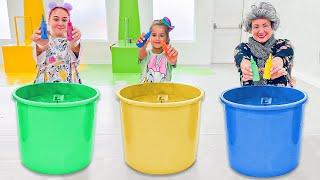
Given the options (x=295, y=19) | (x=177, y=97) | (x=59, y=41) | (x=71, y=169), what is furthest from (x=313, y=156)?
(x=295, y=19)

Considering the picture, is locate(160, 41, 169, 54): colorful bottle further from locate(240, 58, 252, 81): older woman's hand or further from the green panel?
the green panel

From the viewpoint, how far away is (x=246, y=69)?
133cm

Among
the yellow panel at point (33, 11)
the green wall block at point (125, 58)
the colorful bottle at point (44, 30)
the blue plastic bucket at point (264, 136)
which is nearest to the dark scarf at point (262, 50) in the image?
the blue plastic bucket at point (264, 136)

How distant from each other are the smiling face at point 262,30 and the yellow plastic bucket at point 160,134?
1.48 ft

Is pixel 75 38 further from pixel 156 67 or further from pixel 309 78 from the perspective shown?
pixel 309 78

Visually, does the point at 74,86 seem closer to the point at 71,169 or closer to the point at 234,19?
the point at 71,169

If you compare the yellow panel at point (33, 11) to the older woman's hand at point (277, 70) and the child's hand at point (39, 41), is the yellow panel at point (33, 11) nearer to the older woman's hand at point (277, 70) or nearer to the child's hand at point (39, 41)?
the child's hand at point (39, 41)

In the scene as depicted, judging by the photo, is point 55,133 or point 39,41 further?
point 39,41

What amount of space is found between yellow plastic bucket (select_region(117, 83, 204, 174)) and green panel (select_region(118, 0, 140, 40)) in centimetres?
189

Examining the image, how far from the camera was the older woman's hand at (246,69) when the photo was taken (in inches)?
52.4

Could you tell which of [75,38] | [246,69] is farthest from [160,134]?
[75,38]

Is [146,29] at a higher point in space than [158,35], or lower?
A: lower

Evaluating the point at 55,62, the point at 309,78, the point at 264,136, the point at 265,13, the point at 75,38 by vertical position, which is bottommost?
the point at 309,78

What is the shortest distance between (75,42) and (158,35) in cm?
37
